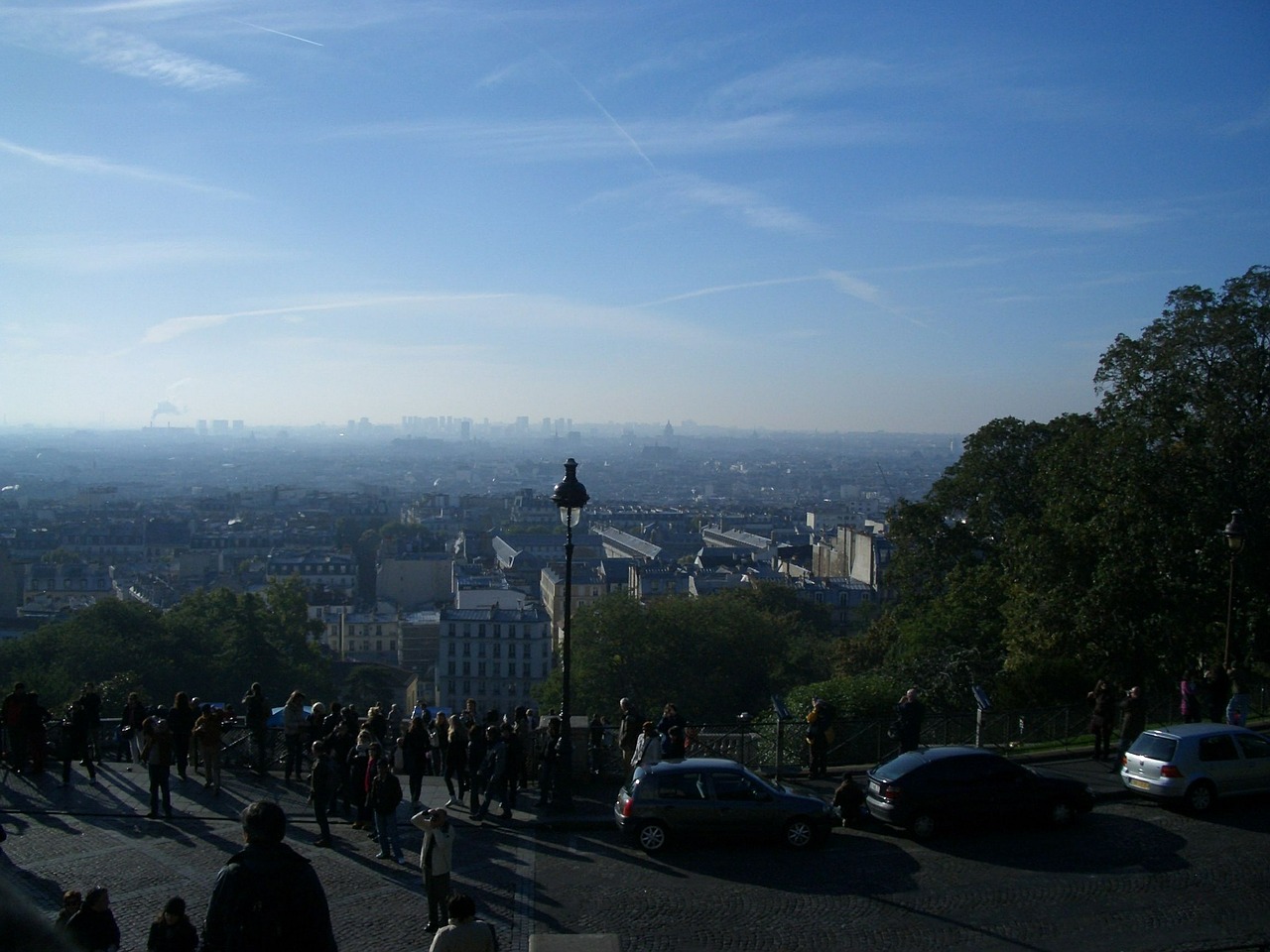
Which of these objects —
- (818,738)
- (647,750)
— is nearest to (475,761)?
(647,750)

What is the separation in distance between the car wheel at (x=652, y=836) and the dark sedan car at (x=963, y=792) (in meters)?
2.78

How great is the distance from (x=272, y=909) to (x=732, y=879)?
25.0 ft

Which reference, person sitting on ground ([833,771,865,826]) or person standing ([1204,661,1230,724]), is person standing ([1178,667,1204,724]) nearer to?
person standing ([1204,661,1230,724])

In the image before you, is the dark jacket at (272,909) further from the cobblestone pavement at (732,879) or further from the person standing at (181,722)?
the person standing at (181,722)

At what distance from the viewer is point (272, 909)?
5.41 m

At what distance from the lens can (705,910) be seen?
11102 millimetres

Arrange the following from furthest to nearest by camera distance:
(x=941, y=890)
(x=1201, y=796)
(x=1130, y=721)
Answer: (x=1130, y=721) < (x=1201, y=796) < (x=941, y=890)

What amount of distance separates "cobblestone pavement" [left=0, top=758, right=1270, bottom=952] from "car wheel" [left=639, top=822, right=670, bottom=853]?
7.6 inches

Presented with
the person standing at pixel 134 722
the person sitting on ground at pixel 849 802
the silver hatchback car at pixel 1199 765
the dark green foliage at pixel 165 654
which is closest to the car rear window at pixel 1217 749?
the silver hatchback car at pixel 1199 765

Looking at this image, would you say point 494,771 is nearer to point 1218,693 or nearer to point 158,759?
point 158,759

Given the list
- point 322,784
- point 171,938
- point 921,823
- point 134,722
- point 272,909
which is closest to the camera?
point 272,909

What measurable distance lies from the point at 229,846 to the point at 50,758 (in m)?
6.07

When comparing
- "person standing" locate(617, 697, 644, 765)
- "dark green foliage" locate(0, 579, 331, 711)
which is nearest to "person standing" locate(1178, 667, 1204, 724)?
"person standing" locate(617, 697, 644, 765)

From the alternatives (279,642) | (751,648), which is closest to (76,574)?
(279,642)
